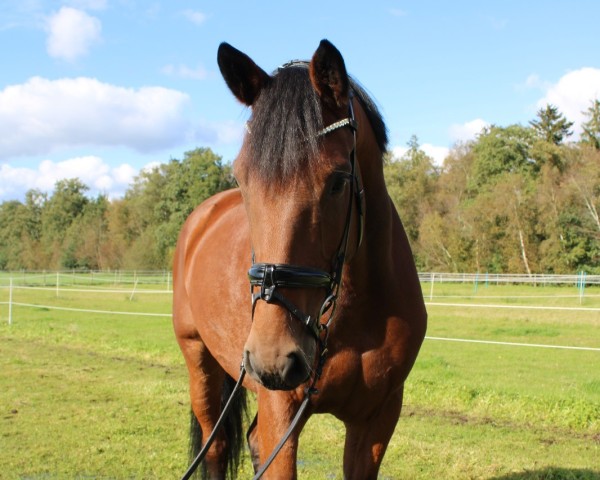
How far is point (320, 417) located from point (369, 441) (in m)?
3.28

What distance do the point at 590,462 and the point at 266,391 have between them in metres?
3.50

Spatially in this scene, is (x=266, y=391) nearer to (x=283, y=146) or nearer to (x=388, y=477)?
(x=283, y=146)

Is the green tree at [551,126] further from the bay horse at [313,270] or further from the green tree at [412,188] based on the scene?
the bay horse at [313,270]

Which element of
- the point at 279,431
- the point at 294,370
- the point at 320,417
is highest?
Result: the point at 294,370

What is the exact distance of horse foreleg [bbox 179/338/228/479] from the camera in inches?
159

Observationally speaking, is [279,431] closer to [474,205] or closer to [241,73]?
[241,73]

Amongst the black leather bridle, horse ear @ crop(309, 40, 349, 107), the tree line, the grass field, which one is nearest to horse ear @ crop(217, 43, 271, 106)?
horse ear @ crop(309, 40, 349, 107)

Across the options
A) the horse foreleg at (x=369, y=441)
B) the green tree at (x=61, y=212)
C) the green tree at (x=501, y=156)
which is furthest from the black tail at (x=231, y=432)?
the green tree at (x=61, y=212)

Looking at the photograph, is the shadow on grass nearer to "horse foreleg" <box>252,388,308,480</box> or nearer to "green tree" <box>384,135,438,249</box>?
"horse foreleg" <box>252,388,308,480</box>

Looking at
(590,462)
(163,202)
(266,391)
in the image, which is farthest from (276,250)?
(163,202)

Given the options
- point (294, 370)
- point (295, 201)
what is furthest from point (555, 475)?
point (295, 201)

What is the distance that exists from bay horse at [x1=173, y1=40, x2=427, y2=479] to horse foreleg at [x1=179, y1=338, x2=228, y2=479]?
46 centimetres

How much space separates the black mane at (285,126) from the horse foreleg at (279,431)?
1020 millimetres

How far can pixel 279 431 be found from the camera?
2361 mm
